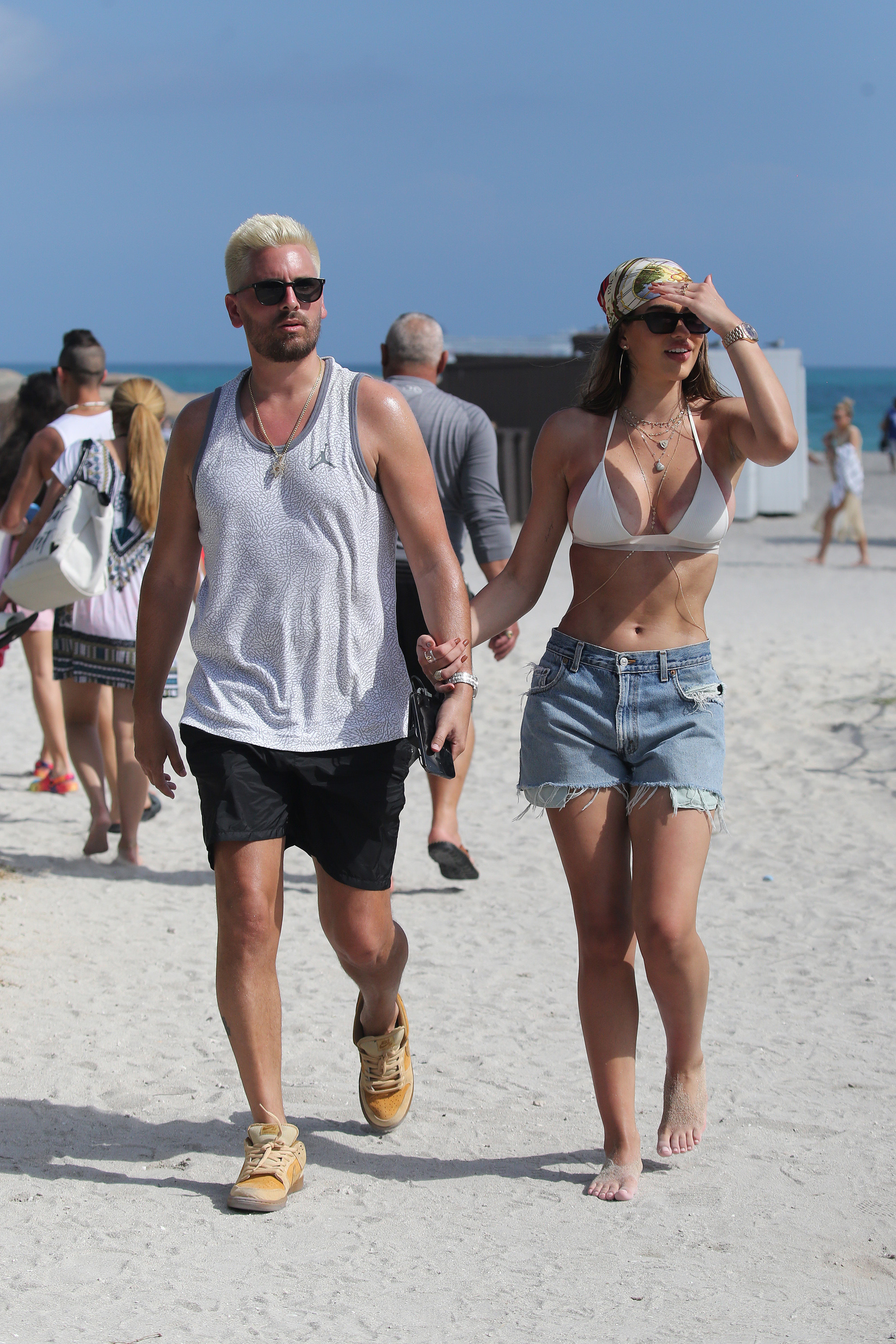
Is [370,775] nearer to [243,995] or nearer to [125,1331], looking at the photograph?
[243,995]

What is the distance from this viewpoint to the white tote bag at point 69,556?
17.4ft

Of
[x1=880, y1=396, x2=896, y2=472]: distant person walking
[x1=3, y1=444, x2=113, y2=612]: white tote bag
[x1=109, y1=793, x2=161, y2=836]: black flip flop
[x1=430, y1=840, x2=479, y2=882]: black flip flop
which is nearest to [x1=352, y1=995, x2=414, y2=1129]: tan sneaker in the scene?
[x1=430, y1=840, x2=479, y2=882]: black flip flop

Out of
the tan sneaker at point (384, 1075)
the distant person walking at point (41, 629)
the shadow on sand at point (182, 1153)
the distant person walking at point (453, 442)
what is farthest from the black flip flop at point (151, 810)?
the tan sneaker at point (384, 1075)

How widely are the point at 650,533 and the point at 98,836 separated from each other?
3667mm

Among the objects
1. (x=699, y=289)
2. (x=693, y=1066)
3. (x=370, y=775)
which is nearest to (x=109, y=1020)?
(x=370, y=775)

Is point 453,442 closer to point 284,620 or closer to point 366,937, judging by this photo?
point 284,620

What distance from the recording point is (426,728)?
3141mm

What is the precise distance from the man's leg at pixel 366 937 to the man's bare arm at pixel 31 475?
3150mm

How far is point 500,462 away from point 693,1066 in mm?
17719

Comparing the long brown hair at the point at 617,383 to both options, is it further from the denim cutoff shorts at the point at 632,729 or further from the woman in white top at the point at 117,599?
the woman in white top at the point at 117,599

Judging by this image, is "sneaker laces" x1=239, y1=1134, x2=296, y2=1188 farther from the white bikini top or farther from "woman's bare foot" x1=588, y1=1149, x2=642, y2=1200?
the white bikini top

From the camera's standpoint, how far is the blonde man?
3119mm

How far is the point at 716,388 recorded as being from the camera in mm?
3328

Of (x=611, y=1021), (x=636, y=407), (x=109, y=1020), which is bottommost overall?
(x=109, y=1020)
